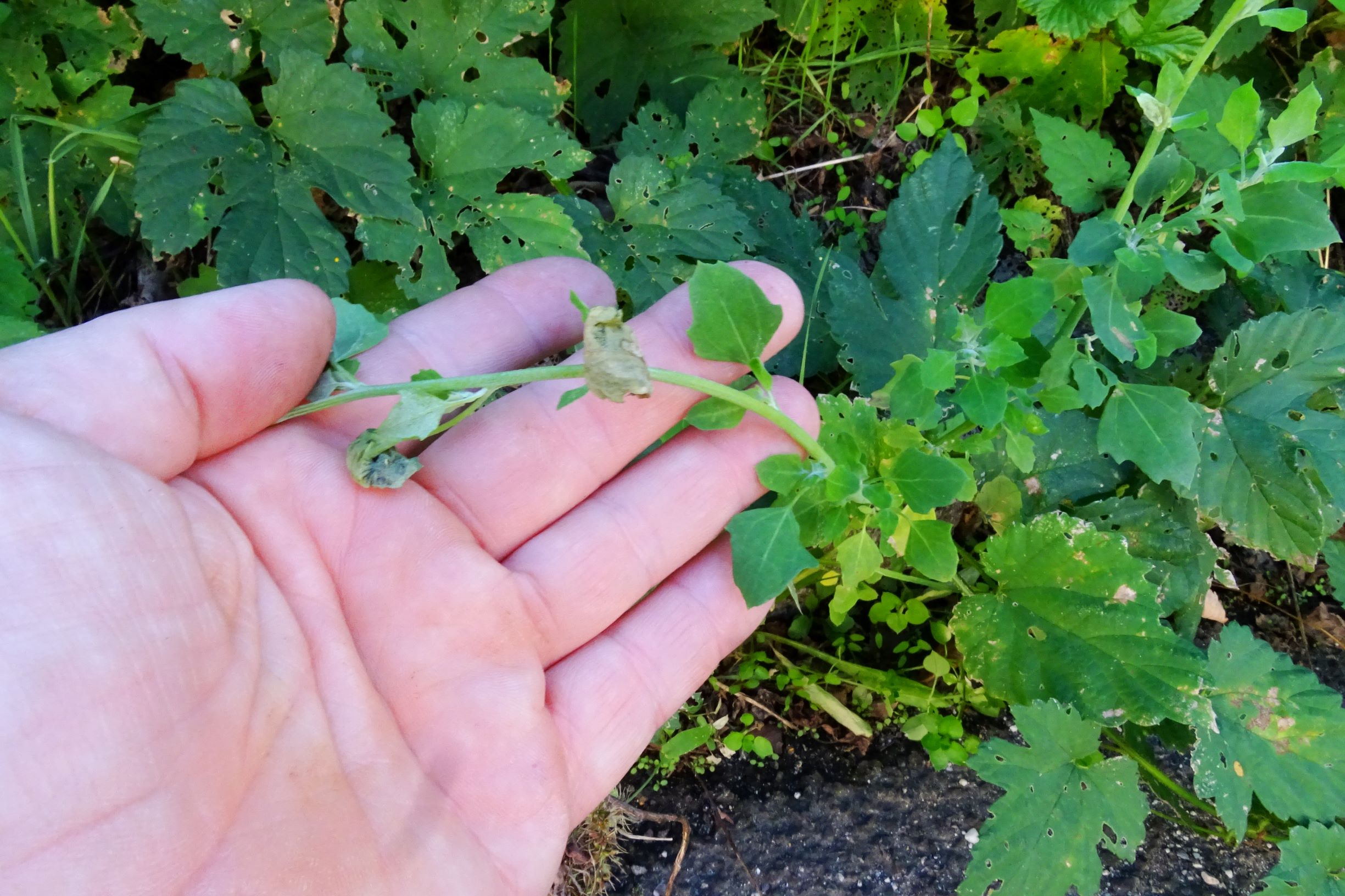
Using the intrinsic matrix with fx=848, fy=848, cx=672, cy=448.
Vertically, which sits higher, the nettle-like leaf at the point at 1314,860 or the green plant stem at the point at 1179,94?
the green plant stem at the point at 1179,94

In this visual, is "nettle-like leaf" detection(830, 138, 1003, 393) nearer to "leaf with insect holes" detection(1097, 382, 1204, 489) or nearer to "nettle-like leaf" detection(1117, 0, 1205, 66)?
"leaf with insect holes" detection(1097, 382, 1204, 489)

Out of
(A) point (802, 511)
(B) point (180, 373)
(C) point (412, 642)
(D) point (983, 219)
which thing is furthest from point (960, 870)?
(B) point (180, 373)

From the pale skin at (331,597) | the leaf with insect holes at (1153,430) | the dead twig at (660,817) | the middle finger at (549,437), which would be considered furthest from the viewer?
the dead twig at (660,817)

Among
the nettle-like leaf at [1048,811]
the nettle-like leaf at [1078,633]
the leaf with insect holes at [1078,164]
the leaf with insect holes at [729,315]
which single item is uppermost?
the leaf with insect holes at [1078,164]

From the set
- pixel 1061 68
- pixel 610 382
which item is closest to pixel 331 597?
pixel 610 382

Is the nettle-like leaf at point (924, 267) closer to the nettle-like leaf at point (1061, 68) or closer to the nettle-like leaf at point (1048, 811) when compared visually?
the nettle-like leaf at point (1061, 68)

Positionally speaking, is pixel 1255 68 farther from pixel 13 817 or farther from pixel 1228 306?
pixel 13 817

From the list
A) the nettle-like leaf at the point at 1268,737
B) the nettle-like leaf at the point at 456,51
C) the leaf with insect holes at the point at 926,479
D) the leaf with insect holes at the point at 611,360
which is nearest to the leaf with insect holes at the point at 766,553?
the leaf with insect holes at the point at 926,479

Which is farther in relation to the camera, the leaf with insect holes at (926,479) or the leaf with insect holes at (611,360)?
the leaf with insect holes at (926,479)

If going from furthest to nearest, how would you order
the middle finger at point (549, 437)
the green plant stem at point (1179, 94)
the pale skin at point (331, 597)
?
the middle finger at point (549, 437) → the green plant stem at point (1179, 94) → the pale skin at point (331, 597)
